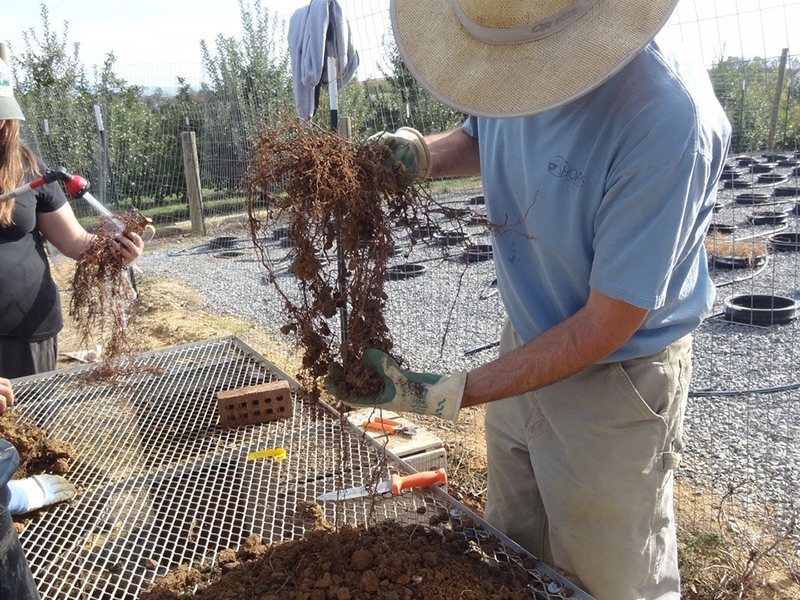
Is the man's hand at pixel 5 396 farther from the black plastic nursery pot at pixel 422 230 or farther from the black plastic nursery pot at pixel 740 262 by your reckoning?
the black plastic nursery pot at pixel 740 262

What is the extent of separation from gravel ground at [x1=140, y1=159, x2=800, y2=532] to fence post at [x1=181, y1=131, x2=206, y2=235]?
1.68 meters

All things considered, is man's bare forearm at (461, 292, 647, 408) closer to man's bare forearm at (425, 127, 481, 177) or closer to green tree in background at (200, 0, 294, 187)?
man's bare forearm at (425, 127, 481, 177)

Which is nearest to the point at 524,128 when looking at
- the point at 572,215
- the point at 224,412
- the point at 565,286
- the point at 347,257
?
the point at 572,215

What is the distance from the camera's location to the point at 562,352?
4.61 ft

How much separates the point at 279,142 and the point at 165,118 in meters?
11.7

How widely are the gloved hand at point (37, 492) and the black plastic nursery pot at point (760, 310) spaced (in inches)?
192

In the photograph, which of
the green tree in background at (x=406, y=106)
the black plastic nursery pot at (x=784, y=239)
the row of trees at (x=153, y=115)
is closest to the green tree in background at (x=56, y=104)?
the row of trees at (x=153, y=115)

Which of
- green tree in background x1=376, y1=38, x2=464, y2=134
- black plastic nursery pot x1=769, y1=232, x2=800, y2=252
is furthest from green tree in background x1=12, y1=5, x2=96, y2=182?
black plastic nursery pot x1=769, y1=232, x2=800, y2=252

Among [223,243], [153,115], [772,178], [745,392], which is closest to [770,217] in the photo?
[772,178]

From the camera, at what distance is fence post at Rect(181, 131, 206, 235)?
10125mm

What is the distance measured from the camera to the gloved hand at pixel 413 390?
4.93 ft

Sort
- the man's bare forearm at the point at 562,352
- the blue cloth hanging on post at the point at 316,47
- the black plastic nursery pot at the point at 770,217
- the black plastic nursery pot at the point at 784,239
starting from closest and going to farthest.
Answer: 1. the man's bare forearm at the point at 562,352
2. the blue cloth hanging on post at the point at 316,47
3. the black plastic nursery pot at the point at 784,239
4. the black plastic nursery pot at the point at 770,217

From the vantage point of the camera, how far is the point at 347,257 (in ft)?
5.34

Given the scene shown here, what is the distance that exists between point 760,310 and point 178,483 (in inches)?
182
